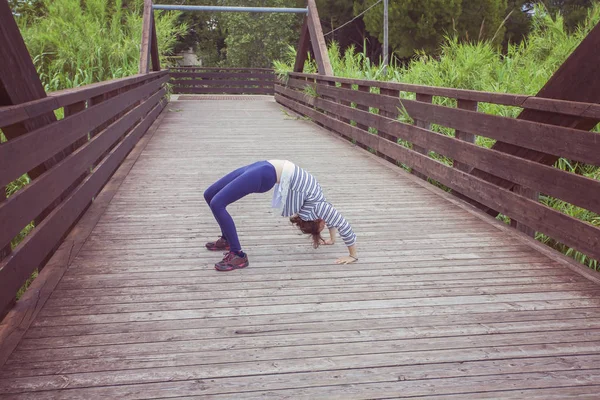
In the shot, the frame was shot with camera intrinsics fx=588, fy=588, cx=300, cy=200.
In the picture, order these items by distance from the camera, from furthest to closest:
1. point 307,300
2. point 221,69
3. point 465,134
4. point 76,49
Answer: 1. point 221,69
2. point 76,49
3. point 465,134
4. point 307,300

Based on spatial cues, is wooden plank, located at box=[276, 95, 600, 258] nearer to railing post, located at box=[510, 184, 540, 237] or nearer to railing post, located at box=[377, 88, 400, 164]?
railing post, located at box=[510, 184, 540, 237]

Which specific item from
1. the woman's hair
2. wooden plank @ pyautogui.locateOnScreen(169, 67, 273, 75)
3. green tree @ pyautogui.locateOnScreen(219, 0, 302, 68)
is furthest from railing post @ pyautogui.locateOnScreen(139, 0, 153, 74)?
green tree @ pyautogui.locateOnScreen(219, 0, 302, 68)

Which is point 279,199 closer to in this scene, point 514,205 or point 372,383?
point 372,383

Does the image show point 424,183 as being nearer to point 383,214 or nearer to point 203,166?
point 383,214

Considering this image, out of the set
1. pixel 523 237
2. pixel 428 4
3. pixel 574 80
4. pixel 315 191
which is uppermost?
pixel 428 4

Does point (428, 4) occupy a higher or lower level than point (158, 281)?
higher

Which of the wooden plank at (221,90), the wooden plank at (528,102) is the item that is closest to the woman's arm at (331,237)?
the wooden plank at (528,102)

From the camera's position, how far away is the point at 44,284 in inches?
A: 142

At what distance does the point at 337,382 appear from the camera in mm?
2574

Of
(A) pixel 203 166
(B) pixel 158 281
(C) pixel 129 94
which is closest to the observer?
A: (B) pixel 158 281

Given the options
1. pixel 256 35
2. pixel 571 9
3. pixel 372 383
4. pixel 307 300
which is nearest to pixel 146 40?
pixel 307 300

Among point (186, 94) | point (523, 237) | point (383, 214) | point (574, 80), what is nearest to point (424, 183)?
point (383, 214)

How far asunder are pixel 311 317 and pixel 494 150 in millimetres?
2598

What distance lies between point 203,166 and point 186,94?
18.2 meters
